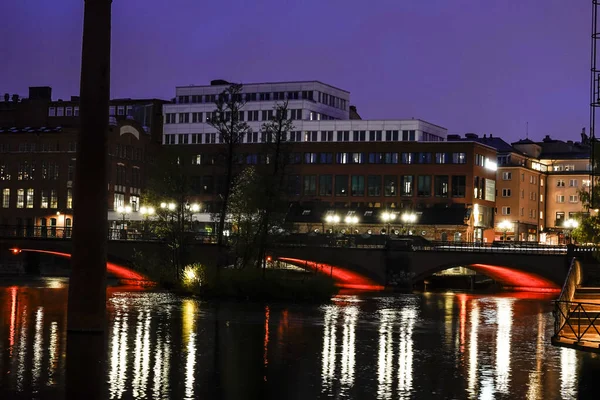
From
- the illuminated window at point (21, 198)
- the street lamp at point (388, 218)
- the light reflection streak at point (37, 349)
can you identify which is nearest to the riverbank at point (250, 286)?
the light reflection streak at point (37, 349)

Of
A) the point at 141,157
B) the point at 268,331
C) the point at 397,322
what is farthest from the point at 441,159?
the point at 268,331

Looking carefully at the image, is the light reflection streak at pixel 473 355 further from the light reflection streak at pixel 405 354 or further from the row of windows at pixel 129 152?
the row of windows at pixel 129 152

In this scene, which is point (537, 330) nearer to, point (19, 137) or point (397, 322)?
point (397, 322)

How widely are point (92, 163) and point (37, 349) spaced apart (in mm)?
8294

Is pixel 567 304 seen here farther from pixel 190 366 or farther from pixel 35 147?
pixel 35 147

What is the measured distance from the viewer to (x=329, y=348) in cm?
5112

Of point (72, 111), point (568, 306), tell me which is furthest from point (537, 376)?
point (72, 111)

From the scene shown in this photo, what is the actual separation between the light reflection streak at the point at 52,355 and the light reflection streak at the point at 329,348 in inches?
378

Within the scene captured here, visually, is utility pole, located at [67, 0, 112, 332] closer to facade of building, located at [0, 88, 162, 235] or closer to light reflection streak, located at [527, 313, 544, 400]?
light reflection streak, located at [527, 313, 544, 400]

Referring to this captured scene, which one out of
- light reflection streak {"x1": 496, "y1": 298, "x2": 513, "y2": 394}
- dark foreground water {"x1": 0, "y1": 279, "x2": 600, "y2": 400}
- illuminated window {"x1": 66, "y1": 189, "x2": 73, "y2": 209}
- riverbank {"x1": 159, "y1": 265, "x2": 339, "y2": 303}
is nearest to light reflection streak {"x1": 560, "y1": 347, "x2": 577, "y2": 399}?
dark foreground water {"x1": 0, "y1": 279, "x2": 600, "y2": 400}

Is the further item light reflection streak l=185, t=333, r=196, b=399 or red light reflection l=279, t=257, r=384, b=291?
red light reflection l=279, t=257, r=384, b=291

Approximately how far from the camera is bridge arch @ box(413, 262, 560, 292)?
110938 millimetres

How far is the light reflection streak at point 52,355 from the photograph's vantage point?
3856cm

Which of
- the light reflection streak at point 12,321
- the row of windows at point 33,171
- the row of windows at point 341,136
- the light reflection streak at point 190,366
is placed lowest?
the light reflection streak at point 190,366
